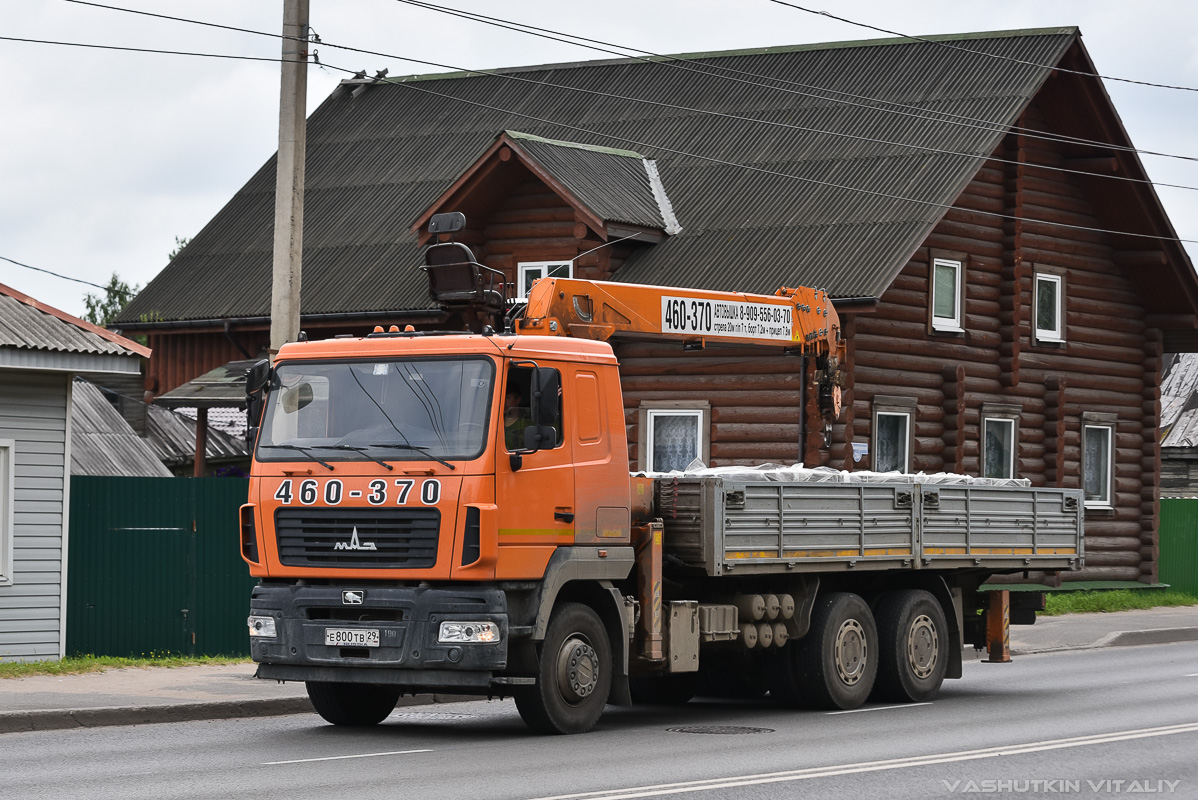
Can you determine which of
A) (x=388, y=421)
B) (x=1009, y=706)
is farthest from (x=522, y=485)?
(x=1009, y=706)

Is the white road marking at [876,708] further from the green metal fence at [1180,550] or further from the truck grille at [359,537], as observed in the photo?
the green metal fence at [1180,550]

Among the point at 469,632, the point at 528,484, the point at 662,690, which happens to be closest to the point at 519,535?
the point at 528,484

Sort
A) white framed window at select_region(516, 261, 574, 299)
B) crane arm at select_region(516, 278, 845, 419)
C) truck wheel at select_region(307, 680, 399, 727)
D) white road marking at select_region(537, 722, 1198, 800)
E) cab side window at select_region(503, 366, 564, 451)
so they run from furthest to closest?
white framed window at select_region(516, 261, 574, 299), crane arm at select_region(516, 278, 845, 419), truck wheel at select_region(307, 680, 399, 727), cab side window at select_region(503, 366, 564, 451), white road marking at select_region(537, 722, 1198, 800)

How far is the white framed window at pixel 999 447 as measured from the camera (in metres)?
29.7

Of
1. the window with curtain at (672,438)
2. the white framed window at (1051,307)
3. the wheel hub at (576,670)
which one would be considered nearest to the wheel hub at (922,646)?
the wheel hub at (576,670)

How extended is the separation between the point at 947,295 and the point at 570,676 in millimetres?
16847

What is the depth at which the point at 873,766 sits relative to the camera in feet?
38.7

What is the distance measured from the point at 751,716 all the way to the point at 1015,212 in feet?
52.9

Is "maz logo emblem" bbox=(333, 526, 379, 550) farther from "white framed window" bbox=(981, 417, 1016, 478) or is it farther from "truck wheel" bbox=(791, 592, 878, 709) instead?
"white framed window" bbox=(981, 417, 1016, 478)

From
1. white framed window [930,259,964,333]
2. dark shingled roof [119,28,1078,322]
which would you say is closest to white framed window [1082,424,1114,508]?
white framed window [930,259,964,333]

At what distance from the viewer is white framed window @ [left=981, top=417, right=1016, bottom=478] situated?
2966 centimetres

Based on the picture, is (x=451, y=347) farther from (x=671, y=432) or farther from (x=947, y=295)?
(x=947, y=295)

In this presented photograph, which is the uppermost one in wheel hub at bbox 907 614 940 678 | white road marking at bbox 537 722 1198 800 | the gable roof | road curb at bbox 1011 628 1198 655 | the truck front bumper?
the gable roof

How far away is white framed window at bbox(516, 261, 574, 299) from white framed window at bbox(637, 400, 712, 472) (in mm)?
2554
